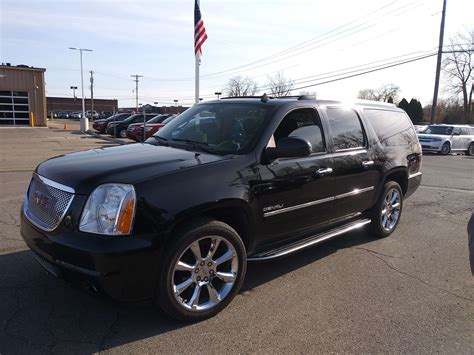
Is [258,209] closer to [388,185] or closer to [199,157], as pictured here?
[199,157]

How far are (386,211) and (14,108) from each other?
1557 inches

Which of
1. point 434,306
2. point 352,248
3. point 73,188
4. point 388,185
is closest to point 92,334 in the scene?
point 73,188

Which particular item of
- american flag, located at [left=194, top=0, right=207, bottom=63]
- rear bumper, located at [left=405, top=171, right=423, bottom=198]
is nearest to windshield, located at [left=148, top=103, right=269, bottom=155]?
rear bumper, located at [left=405, top=171, right=423, bottom=198]

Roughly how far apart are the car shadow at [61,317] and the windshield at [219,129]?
4.67 feet

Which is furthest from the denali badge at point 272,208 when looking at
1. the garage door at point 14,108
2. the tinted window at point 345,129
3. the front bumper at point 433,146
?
the garage door at point 14,108

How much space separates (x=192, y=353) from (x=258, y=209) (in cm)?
136

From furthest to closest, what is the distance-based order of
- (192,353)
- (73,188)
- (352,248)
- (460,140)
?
(460,140), (352,248), (73,188), (192,353)

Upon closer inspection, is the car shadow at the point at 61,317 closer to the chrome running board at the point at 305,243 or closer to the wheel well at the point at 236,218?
the chrome running board at the point at 305,243

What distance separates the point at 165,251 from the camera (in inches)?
120

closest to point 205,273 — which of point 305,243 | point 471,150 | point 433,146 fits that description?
point 305,243

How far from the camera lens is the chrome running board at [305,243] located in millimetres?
3852

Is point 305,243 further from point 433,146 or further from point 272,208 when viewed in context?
point 433,146

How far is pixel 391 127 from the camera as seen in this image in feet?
19.0

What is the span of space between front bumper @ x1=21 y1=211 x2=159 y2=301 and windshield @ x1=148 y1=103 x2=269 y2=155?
129 centimetres
